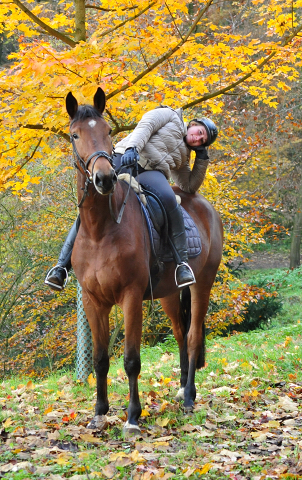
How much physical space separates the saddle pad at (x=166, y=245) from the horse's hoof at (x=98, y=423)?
60.0 inches

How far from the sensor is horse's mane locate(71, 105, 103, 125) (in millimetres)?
4062

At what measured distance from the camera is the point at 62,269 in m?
4.66

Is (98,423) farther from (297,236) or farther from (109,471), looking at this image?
(297,236)

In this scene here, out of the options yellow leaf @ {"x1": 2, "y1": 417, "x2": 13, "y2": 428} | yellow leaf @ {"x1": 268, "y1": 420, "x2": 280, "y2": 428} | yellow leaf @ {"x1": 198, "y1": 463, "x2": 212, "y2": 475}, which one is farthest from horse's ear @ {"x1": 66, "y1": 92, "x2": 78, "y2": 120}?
yellow leaf @ {"x1": 268, "y1": 420, "x2": 280, "y2": 428}

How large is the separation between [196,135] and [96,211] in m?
1.62

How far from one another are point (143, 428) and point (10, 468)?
4.41 ft

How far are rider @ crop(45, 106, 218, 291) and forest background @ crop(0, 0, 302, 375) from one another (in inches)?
29.0

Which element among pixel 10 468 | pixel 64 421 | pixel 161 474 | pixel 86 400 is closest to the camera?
pixel 161 474

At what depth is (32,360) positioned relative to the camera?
10922 mm

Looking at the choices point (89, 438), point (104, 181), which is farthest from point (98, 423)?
point (104, 181)

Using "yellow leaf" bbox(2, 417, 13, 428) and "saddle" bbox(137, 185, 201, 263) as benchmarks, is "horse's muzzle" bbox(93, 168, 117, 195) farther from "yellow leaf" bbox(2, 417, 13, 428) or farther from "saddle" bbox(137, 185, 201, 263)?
"yellow leaf" bbox(2, 417, 13, 428)

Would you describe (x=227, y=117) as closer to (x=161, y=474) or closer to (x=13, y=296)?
(x=13, y=296)

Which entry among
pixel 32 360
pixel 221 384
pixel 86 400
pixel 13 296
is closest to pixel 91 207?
pixel 86 400

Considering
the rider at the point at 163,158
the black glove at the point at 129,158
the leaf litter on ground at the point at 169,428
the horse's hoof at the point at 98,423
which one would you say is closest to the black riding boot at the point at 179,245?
the rider at the point at 163,158
